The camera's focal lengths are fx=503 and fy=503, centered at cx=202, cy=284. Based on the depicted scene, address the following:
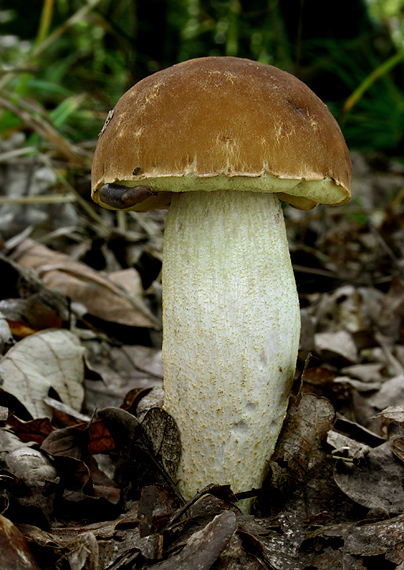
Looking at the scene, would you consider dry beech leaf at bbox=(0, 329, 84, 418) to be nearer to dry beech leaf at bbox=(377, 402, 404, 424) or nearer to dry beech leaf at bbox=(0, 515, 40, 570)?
dry beech leaf at bbox=(0, 515, 40, 570)

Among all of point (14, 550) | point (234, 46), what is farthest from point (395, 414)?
point (234, 46)

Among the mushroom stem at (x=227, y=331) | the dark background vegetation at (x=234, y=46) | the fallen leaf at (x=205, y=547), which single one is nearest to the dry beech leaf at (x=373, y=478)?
the mushroom stem at (x=227, y=331)

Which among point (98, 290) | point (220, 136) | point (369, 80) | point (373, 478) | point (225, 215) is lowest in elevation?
point (373, 478)

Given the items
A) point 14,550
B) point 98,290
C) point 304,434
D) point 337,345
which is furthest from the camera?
point 337,345

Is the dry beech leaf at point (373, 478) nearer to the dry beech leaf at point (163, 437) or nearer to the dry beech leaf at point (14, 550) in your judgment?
the dry beech leaf at point (163, 437)

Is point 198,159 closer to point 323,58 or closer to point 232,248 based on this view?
point 232,248

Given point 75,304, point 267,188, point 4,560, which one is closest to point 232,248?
point 267,188

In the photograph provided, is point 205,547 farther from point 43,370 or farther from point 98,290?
point 98,290
